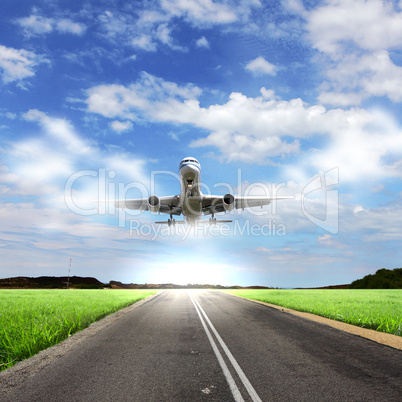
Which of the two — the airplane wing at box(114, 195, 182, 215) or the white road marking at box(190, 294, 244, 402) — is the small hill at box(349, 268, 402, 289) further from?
the white road marking at box(190, 294, 244, 402)

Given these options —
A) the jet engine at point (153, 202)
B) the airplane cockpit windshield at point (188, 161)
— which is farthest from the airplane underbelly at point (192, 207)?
the airplane cockpit windshield at point (188, 161)

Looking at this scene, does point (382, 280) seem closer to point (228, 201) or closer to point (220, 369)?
point (228, 201)

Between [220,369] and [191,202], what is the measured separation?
85.9ft

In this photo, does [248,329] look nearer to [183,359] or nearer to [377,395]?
[183,359]

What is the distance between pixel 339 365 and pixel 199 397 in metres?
3.24

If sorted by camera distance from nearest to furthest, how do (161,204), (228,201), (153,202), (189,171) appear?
(189,171)
(153,202)
(228,201)
(161,204)

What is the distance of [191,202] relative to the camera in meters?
31.9

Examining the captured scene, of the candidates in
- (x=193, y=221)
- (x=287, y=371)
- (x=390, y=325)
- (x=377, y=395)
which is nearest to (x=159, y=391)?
(x=287, y=371)

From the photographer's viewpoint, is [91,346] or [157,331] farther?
[157,331]

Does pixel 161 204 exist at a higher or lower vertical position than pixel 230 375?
higher

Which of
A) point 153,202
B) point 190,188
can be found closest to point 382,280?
point 190,188

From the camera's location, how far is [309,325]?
1159cm

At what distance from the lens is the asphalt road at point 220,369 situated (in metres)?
4.75

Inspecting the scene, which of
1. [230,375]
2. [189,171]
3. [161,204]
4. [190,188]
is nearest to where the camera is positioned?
[230,375]
